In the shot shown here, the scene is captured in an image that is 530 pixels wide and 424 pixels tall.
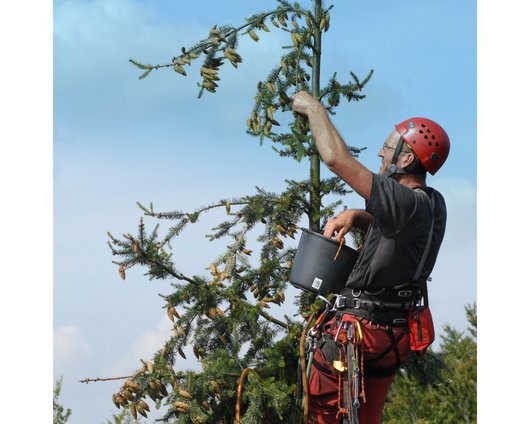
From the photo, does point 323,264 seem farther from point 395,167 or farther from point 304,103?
point 304,103

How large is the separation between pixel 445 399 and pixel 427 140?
11858 millimetres

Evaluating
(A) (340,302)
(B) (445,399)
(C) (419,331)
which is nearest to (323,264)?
(A) (340,302)

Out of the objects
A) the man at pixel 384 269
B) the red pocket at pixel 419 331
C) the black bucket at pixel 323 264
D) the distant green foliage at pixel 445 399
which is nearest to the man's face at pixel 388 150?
the man at pixel 384 269

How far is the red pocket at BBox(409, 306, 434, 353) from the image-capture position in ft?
21.7

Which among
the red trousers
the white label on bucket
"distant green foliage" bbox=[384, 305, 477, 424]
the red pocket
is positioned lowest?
the red trousers

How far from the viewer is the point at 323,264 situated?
21.9 ft

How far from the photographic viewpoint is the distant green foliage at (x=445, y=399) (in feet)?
57.2

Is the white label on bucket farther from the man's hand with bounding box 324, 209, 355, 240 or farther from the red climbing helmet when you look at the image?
the red climbing helmet

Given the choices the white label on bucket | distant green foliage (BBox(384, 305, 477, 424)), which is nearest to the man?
the white label on bucket

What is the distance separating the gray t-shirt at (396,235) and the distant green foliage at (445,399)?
35.4 ft

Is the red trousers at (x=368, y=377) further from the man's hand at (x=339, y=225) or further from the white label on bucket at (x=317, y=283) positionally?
the man's hand at (x=339, y=225)

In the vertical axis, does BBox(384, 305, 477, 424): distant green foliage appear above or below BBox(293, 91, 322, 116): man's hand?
above

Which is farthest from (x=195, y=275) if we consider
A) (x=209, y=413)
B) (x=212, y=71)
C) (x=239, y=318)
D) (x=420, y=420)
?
(x=420, y=420)
